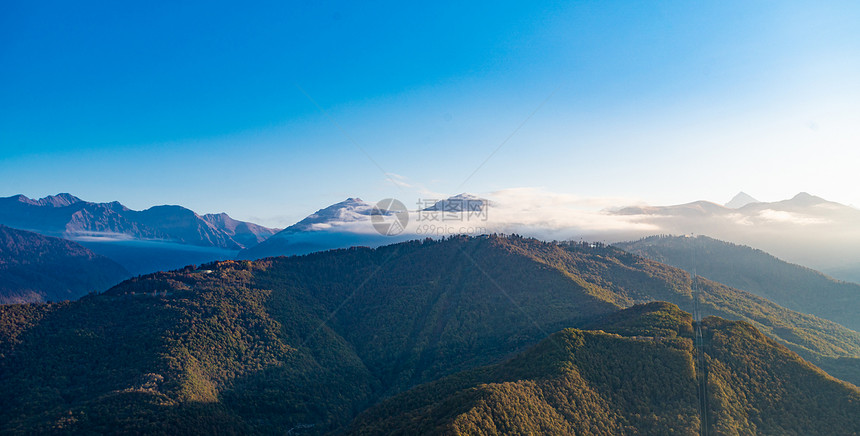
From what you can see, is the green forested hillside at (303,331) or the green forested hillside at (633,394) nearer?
the green forested hillside at (633,394)

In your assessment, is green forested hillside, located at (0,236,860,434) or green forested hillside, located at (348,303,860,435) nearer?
green forested hillside, located at (348,303,860,435)

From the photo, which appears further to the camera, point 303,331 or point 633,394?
point 303,331

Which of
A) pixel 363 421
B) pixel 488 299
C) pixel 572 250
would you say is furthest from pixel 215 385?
pixel 572 250

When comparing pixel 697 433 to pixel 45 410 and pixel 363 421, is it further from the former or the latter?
pixel 45 410

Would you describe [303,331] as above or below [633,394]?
below
